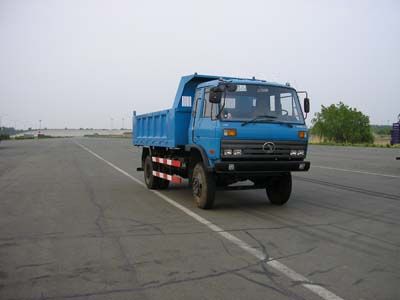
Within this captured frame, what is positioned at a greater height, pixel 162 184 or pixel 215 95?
pixel 215 95

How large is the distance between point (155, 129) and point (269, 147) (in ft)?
13.9

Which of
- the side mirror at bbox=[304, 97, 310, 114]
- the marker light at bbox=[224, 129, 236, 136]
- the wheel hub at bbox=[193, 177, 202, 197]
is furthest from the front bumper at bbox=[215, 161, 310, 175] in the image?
the side mirror at bbox=[304, 97, 310, 114]

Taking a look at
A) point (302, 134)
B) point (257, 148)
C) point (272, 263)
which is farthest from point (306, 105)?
point (272, 263)

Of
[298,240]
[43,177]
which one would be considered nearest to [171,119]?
[298,240]

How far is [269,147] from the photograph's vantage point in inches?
324

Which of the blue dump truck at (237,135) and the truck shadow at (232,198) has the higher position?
the blue dump truck at (237,135)

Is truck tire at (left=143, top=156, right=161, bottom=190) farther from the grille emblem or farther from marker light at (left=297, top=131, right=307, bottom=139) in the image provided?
marker light at (left=297, top=131, right=307, bottom=139)

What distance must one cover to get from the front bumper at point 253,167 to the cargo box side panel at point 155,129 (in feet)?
7.37

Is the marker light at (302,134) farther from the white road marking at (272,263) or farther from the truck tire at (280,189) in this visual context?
the white road marking at (272,263)

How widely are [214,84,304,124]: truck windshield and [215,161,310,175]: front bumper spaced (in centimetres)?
83

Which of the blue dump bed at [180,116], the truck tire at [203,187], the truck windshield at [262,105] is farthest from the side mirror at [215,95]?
the blue dump bed at [180,116]

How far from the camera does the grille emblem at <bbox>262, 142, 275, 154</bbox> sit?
322 inches

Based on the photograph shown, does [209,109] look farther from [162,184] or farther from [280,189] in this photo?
[162,184]

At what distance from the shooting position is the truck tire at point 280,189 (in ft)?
30.3
